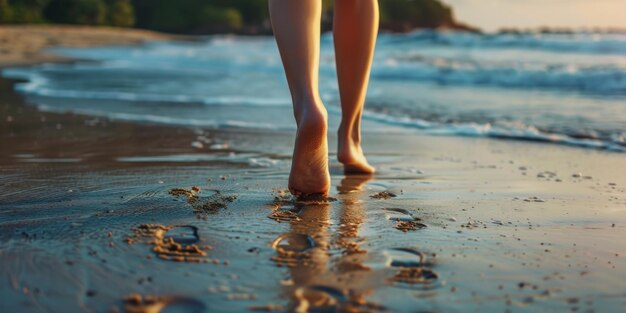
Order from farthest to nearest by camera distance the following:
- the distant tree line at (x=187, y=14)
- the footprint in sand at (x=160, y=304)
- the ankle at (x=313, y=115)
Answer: the distant tree line at (x=187, y=14)
the ankle at (x=313, y=115)
the footprint in sand at (x=160, y=304)

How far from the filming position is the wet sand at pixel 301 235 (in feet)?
2.85

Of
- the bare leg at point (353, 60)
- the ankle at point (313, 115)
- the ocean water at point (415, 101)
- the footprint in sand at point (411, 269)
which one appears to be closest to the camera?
the footprint in sand at point (411, 269)

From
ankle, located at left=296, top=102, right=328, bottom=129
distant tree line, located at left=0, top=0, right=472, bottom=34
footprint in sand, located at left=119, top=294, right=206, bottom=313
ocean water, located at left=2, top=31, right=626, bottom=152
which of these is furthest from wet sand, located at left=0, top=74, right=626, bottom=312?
distant tree line, located at left=0, top=0, right=472, bottom=34

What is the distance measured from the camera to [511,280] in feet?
3.11

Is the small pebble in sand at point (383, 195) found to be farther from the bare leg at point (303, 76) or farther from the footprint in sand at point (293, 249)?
the footprint in sand at point (293, 249)

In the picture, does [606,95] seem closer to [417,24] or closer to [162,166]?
Answer: [162,166]

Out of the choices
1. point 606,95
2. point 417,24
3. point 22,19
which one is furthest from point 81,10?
point 606,95

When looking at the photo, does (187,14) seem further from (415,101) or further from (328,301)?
(328,301)

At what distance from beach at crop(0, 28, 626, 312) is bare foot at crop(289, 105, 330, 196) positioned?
4 centimetres

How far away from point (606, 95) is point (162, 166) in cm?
332

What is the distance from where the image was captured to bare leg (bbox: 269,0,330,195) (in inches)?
56.2

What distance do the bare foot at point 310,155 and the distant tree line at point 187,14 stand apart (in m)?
27.4

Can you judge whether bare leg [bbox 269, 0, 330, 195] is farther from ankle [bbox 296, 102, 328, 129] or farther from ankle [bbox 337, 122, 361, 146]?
ankle [bbox 337, 122, 361, 146]

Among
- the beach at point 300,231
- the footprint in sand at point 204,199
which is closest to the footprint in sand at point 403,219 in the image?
the beach at point 300,231
